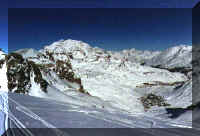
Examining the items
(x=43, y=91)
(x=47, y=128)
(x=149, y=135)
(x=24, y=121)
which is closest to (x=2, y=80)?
(x=43, y=91)

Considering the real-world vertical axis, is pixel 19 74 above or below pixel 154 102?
above

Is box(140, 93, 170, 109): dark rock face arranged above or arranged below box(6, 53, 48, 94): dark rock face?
below

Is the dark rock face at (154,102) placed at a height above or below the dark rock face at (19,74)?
below

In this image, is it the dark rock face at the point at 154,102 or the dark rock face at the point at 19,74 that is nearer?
the dark rock face at the point at 19,74

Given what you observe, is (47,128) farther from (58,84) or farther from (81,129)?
(58,84)

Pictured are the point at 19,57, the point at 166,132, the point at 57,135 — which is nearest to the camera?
the point at 57,135

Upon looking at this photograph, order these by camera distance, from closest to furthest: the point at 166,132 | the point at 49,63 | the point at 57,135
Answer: the point at 57,135 → the point at 166,132 → the point at 49,63

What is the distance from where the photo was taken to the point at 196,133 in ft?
21.3

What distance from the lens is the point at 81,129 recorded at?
23.0 feet

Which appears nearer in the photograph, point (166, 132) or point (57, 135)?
point (57, 135)

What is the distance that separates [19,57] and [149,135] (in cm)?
1927

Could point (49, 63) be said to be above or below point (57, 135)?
above

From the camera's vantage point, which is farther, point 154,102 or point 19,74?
point 154,102

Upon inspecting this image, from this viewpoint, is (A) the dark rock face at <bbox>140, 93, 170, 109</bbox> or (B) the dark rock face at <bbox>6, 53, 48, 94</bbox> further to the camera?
(A) the dark rock face at <bbox>140, 93, 170, 109</bbox>
